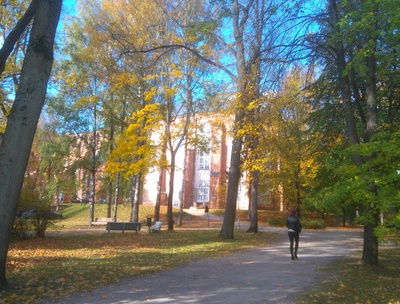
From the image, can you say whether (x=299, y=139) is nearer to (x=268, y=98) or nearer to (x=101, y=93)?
(x=268, y=98)

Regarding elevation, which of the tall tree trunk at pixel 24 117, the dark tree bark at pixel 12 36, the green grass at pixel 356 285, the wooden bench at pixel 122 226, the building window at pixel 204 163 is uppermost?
the building window at pixel 204 163

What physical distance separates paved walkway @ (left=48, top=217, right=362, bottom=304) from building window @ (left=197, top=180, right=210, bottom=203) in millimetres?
40794

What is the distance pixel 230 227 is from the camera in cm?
1792

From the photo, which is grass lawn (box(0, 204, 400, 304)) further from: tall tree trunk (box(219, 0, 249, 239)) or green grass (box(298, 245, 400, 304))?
tall tree trunk (box(219, 0, 249, 239))

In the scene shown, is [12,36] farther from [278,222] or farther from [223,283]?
[278,222]

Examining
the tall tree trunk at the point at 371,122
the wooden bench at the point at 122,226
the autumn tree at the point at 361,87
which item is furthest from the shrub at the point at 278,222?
the tall tree trunk at the point at 371,122

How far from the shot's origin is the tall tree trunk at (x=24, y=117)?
669cm

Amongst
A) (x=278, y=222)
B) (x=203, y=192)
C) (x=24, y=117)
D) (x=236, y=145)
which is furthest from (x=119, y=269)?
(x=203, y=192)

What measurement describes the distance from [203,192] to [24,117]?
153 feet

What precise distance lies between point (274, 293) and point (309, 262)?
477 centimetres

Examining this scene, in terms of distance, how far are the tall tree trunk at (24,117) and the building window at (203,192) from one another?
45.9 metres

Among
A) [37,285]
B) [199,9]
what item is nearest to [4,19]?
[199,9]

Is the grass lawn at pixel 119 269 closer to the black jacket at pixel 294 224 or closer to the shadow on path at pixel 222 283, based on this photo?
the shadow on path at pixel 222 283

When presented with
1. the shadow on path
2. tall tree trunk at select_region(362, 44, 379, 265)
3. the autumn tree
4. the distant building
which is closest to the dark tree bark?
the shadow on path
